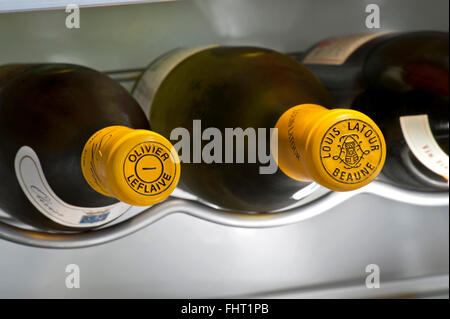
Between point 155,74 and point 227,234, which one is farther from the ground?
point 155,74

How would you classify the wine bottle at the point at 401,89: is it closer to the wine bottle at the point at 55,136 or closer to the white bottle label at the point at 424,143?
the white bottle label at the point at 424,143

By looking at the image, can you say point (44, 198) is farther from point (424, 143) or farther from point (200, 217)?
point (424, 143)

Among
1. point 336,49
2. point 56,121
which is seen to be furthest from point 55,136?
point 336,49

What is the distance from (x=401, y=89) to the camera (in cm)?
45

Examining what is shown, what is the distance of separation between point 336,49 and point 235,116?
0.15 meters

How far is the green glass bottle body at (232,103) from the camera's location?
370 millimetres

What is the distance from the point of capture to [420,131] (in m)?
0.43

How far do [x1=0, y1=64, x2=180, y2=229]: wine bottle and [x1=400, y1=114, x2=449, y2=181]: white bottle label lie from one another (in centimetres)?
22

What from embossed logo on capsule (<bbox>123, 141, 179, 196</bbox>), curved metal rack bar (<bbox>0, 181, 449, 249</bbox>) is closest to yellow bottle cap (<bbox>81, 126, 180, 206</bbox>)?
embossed logo on capsule (<bbox>123, 141, 179, 196</bbox>)

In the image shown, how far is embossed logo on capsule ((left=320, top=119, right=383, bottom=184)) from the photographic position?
27 cm

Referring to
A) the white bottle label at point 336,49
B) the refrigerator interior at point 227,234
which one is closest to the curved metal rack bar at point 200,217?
the refrigerator interior at point 227,234

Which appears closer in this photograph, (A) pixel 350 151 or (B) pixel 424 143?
(A) pixel 350 151

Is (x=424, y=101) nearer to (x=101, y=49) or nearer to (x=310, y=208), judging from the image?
(x=310, y=208)
